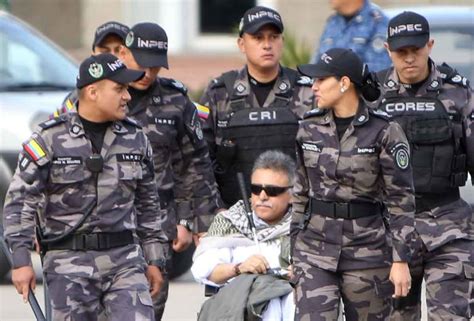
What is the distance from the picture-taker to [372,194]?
7.89 metres

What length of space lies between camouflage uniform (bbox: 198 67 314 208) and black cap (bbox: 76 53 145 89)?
1.37 m

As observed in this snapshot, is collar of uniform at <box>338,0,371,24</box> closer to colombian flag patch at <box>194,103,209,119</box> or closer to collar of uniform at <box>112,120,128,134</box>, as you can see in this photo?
colombian flag patch at <box>194,103,209,119</box>

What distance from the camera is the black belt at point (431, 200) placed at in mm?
8500

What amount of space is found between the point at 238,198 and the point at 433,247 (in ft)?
4.45

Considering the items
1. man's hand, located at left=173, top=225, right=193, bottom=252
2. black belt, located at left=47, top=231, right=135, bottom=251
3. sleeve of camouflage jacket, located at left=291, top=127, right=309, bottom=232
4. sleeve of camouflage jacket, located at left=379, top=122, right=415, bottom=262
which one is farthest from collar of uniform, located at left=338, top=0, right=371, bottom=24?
black belt, located at left=47, top=231, right=135, bottom=251

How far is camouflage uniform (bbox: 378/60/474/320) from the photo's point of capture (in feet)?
27.5

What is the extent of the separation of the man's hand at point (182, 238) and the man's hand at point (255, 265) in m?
0.74

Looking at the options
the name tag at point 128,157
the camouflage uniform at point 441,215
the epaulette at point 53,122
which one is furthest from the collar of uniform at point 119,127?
the camouflage uniform at point 441,215

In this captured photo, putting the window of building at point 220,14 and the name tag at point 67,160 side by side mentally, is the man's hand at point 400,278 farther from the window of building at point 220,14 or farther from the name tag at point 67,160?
the window of building at point 220,14

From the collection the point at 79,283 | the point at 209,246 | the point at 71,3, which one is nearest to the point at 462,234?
the point at 209,246

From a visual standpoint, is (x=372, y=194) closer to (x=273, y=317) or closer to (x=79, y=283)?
(x=273, y=317)

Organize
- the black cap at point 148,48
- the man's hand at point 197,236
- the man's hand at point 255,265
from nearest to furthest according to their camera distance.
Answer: the man's hand at point 255,265
the black cap at point 148,48
the man's hand at point 197,236

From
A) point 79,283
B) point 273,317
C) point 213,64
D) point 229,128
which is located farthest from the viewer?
point 213,64

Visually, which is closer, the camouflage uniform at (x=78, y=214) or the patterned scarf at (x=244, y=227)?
the camouflage uniform at (x=78, y=214)
